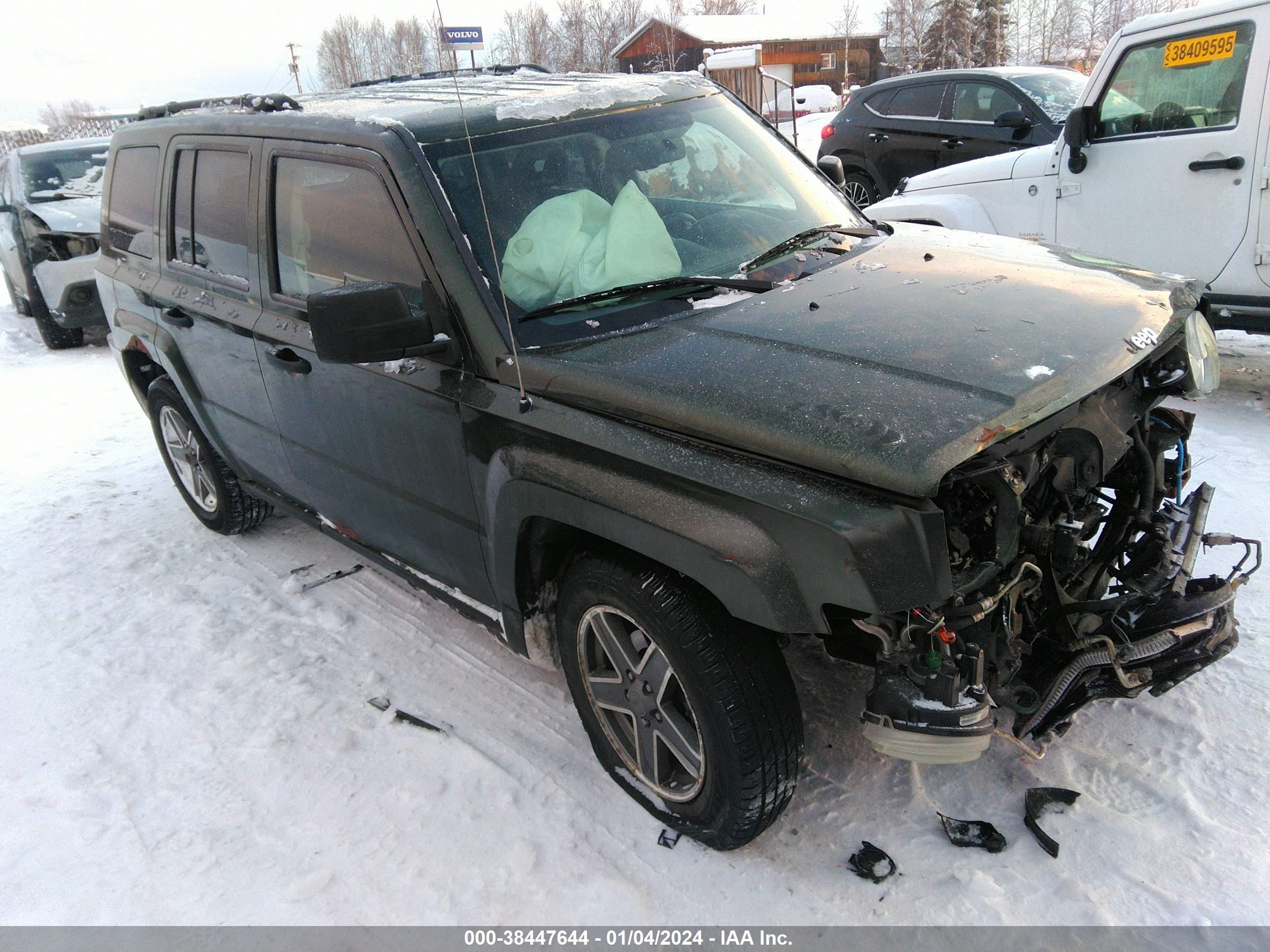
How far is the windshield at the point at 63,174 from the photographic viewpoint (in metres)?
9.43

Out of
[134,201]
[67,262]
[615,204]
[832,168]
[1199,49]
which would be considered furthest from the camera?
[67,262]

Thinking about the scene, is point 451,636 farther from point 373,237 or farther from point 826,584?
point 826,584

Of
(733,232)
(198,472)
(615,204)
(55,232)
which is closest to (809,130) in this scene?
(55,232)

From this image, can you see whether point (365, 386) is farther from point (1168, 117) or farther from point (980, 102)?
point (980, 102)

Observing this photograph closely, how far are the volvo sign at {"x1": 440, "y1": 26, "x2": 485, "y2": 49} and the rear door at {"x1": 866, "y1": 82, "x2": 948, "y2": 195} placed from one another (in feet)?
22.9

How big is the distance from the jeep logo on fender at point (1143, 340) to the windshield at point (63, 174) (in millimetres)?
10531

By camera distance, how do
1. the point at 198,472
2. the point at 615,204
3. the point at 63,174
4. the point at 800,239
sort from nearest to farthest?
the point at 615,204 < the point at 800,239 < the point at 198,472 < the point at 63,174

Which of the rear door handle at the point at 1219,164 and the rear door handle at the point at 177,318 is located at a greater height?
the rear door handle at the point at 1219,164

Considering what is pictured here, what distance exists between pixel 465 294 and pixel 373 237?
0.47 metres

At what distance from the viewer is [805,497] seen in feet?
6.31

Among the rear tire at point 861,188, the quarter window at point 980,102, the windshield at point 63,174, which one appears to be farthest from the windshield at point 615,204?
the windshield at point 63,174

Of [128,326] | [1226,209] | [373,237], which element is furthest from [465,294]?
[1226,209]

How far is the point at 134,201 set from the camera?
434 centimetres

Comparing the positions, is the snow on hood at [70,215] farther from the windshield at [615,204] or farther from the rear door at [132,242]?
the windshield at [615,204]
